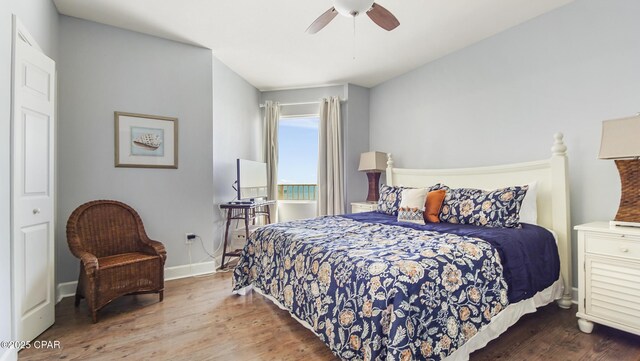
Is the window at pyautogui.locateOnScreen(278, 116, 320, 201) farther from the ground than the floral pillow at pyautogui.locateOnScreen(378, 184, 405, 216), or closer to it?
farther from the ground

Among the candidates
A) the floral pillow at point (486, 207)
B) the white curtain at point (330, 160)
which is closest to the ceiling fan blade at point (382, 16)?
the floral pillow at point (486, 207)

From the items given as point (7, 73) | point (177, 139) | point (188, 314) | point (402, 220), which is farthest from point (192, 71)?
point (402, 220)

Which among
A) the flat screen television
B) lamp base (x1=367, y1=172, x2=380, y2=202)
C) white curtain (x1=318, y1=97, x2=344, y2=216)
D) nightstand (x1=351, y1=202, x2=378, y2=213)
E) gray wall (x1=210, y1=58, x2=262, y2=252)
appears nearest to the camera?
the flat screen television

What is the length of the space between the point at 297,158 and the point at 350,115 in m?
1.20

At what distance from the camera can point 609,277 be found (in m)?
1.98

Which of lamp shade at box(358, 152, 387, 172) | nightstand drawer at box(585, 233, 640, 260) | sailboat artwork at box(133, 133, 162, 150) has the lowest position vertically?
nightstand drawer at box(585, 233, 640, 260)

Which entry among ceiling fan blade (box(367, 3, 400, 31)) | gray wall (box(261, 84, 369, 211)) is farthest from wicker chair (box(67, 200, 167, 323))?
gray wall (box(261, 84, 369, 211))

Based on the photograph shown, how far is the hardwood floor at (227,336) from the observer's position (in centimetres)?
183

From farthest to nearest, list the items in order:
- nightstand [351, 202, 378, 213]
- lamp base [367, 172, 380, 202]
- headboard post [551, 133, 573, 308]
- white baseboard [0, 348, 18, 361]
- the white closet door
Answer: lamp base [367, 172, 380, 202]
nightstand [351, 202, 378, 213]
headboard post [551, 133, 573, 308]
the white closet door
white baseboard [0, 348, 18, 361]

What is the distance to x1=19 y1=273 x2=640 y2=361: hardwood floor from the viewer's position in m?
1.83

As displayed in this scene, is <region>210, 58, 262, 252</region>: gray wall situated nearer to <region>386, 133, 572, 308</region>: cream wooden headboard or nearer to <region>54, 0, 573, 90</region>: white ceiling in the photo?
<region>54, 0, 573, 90</region>: white ceiling

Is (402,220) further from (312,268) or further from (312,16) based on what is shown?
(312,16)

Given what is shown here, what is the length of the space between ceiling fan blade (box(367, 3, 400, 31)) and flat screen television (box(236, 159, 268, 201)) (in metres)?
2.36

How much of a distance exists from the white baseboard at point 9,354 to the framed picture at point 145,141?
180 cm
